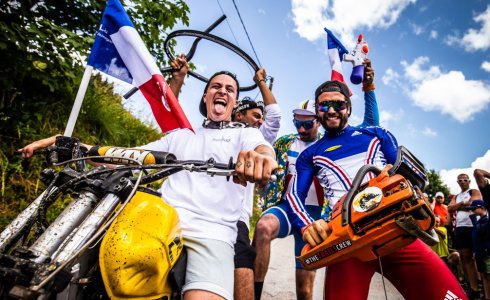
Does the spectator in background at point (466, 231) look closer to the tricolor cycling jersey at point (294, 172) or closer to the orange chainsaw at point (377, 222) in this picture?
the tricolor cycling jersey at point (294, 172)

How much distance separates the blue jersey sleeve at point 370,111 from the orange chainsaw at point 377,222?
1.77 meters

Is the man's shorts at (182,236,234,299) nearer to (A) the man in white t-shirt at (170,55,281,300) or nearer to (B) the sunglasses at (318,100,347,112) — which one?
(A) the man in white t-shirt at (170,55,281,300)

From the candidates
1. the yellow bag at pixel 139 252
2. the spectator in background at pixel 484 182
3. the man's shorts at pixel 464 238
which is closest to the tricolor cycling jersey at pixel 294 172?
the yellow bag at pixel 139 252

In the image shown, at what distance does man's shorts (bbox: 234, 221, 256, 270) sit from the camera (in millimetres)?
2520

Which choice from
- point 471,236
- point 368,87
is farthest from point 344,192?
point 471,236

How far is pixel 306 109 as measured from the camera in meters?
4.20

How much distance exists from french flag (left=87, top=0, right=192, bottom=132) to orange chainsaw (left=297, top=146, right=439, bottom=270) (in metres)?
1.47

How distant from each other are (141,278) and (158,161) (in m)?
0.52

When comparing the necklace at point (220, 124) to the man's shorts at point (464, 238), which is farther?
the man's shorts at point (464, 238)

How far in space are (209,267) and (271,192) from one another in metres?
2.43

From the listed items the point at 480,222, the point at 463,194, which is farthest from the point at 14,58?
the point at 463,194

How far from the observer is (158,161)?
149cm

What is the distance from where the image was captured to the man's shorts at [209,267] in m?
1.58

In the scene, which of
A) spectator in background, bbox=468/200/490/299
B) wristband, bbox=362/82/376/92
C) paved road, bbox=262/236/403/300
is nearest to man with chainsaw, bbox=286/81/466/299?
wristband, bbox=362/82/376/92
